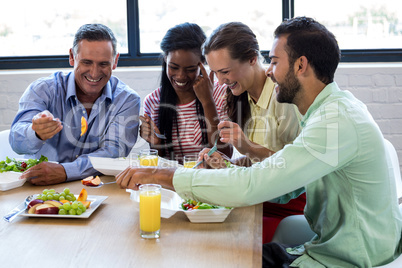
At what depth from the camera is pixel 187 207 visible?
5.03ft

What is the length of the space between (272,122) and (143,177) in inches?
Result: 33.9

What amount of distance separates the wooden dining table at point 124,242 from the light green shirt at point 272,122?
2.00 feet

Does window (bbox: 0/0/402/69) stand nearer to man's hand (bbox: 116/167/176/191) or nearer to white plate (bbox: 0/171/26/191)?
white plate (bbox: 0/171/26/191)

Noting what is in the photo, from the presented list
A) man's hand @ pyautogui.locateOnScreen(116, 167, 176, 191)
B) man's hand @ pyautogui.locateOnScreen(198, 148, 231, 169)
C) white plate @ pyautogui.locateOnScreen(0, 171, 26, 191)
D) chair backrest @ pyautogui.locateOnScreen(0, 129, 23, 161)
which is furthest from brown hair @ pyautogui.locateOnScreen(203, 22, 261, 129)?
chair backrest @ pyautogui.locateOnScreen(0, 129, 23, 161)

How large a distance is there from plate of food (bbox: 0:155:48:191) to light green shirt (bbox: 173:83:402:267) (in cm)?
74

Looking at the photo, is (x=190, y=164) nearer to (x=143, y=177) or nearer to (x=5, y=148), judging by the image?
(x=143, y=177)

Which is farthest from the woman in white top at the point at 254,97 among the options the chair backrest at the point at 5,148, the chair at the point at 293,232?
the chair backrest at the point at 5,148

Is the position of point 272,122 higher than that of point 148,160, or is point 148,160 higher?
point 272,122

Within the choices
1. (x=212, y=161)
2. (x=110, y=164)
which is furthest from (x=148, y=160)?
(x=212, y=161)

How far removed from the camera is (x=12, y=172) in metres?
1.90

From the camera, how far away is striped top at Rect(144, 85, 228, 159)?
100 inches

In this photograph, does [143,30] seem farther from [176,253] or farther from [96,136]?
[176,253]

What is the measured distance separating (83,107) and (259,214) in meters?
1.30

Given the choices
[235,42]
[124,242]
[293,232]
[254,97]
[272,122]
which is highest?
[235,42]
